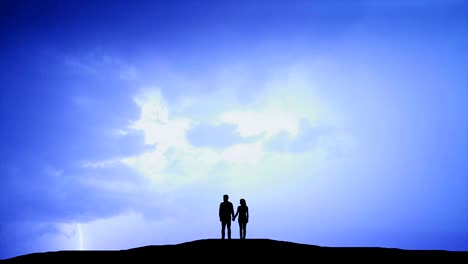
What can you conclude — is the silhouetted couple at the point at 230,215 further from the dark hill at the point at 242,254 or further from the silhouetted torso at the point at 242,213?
the dark hill at the point at 242,254

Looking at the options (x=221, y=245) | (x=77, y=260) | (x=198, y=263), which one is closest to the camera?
(x=198, y=263)

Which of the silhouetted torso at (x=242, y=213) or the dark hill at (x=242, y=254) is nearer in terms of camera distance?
the dark hill at (x=242, y=254)

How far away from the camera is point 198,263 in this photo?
1369cm

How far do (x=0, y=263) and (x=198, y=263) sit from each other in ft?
29.4

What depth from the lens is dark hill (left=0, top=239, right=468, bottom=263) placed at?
14.2m

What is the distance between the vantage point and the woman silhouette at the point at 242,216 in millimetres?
18141

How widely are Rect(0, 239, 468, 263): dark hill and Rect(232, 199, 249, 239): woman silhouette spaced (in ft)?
5.14

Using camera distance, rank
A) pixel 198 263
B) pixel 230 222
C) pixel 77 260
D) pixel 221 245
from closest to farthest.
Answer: pixel 198 263 → pixel 77 260 → pixel 221 245 → pixel 230 222

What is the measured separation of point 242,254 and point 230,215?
3.37 m

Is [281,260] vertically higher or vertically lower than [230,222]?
lower

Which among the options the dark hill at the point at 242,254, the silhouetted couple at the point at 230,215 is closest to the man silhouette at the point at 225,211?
the silhouetted couple at the point at 230,215

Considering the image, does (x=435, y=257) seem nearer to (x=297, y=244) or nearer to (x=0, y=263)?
(x=297, y=244)

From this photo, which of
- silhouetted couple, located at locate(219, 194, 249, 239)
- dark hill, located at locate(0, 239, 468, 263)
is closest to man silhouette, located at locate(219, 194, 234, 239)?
silhouetted couple, located at locate(219, 194, 249, 239)

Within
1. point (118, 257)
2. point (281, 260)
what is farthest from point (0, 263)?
point (281, 260)
